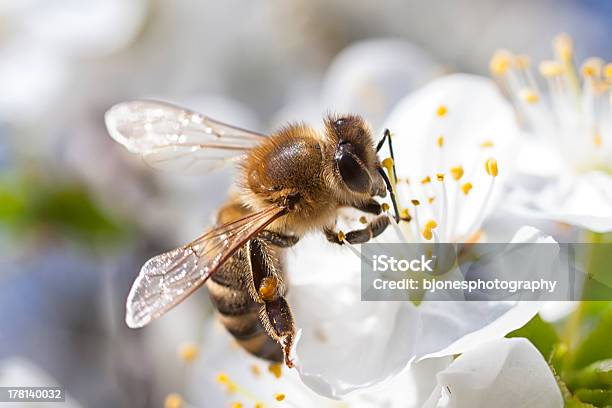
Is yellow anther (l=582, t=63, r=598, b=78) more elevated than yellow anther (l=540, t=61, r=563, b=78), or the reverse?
yellow anther (l=540, t=61, r=563, b=78)

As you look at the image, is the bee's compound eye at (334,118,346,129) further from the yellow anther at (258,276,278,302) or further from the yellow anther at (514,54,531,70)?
the yellow anther at (514,54,531,70)

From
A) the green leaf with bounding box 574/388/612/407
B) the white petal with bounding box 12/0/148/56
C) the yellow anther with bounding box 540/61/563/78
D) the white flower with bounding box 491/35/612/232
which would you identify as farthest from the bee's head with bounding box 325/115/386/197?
the white petal with bounding box 12/0/148/56

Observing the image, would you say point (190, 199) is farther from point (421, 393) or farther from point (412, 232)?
point (421, 393)

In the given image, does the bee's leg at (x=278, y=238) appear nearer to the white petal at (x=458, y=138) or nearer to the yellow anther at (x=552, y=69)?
the white petal at (x=458, y=138)

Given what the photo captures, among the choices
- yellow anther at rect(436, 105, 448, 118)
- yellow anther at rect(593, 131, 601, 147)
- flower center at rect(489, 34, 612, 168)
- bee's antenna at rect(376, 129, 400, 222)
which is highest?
flower center at rect(489, 34, 612, 168)

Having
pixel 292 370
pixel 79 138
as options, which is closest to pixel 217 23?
pixel 79 138

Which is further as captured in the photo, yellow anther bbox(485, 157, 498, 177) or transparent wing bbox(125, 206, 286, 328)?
yellow anther bbox(485, 157, 498, 177)

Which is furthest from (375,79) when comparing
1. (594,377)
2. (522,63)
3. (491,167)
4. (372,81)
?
(594,377)
